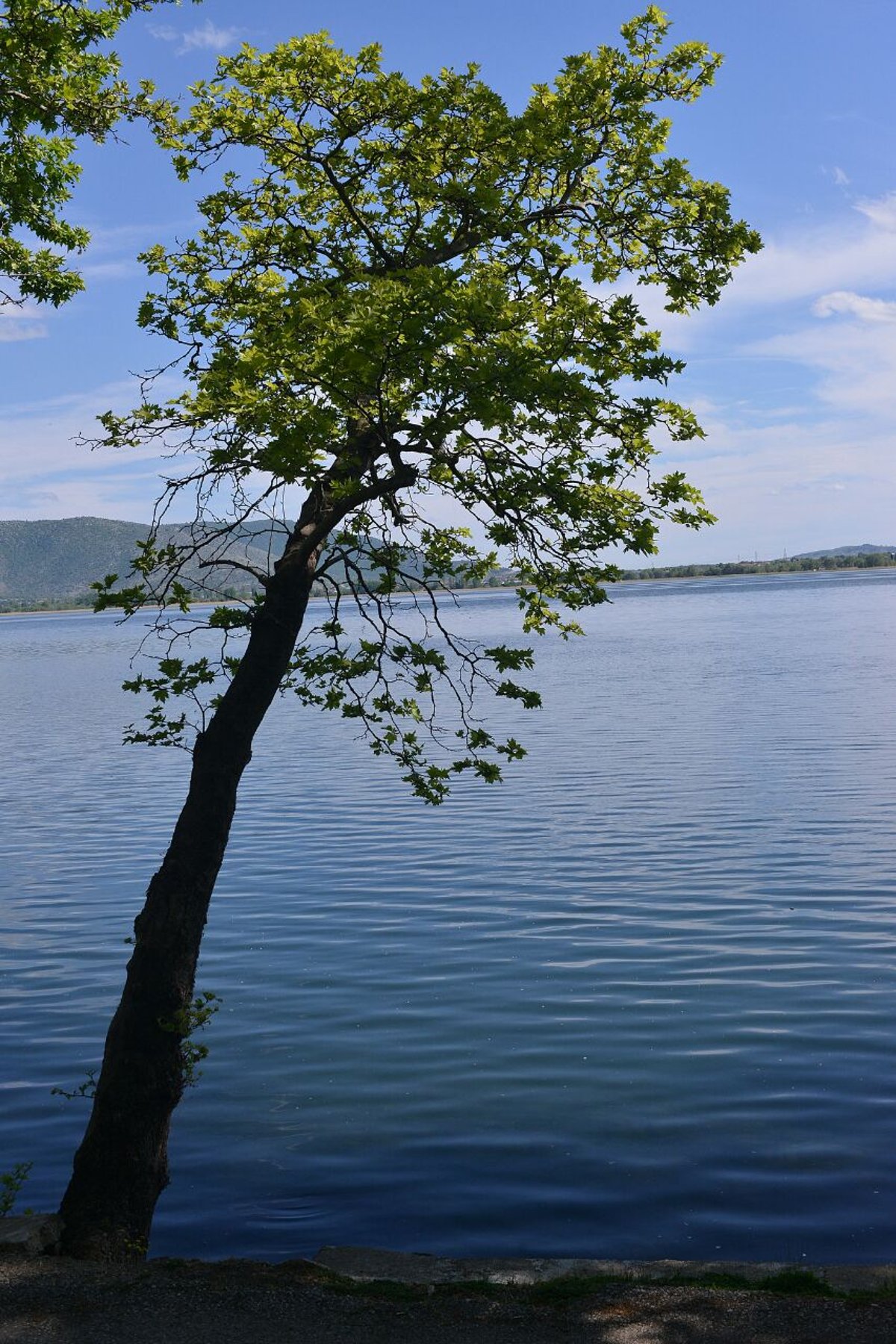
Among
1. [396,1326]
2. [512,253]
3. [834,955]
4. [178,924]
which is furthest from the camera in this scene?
[834,955]

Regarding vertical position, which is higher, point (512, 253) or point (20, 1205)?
point (512, 253)

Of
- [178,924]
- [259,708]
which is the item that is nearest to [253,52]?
[259,708]

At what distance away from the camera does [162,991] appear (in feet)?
33.0

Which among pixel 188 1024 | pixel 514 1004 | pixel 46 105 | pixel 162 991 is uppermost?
pixel 46 105

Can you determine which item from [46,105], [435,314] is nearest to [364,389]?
[435,314]

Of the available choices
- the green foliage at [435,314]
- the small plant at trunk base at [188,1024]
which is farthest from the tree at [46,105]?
the small plant at trunk base at [188,1024]

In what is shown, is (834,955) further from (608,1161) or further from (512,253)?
(512,253)

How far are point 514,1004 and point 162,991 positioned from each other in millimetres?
6554

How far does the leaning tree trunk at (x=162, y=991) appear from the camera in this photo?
9.76 m

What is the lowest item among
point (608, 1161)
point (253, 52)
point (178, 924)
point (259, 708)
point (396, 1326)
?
point (608, 1161)

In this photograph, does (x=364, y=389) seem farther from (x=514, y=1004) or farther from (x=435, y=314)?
(x=514, y=1004)

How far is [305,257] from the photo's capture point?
11039mm

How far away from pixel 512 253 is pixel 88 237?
6.93m

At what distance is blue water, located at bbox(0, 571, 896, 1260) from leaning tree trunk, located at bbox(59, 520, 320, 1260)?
1.18 m
